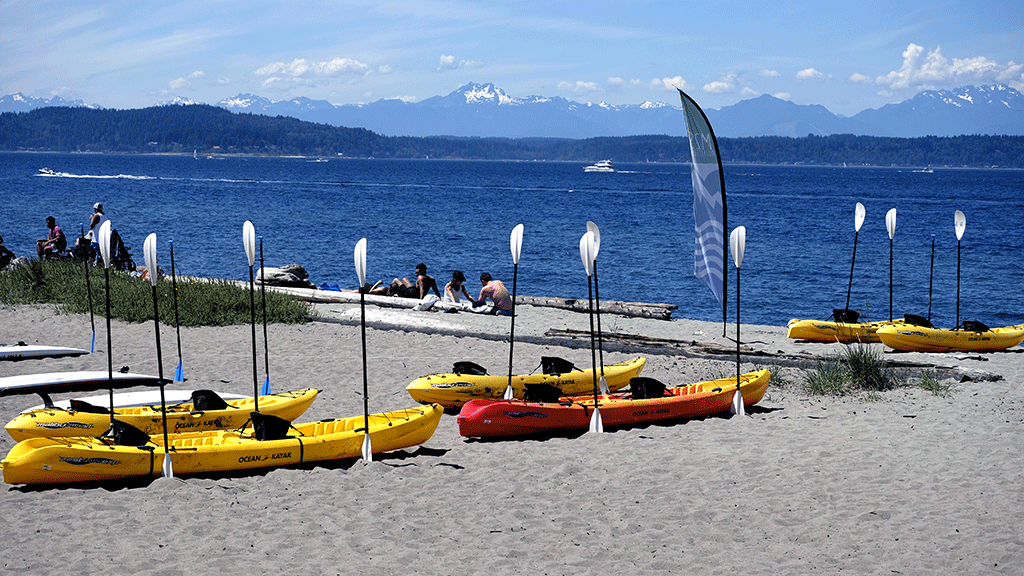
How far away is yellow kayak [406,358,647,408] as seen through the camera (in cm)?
1066

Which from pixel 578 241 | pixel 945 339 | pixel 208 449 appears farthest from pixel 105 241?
pixel 578 241

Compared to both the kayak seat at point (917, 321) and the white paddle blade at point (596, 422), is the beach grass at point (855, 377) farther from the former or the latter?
the white paddle blade at point (596, 422)

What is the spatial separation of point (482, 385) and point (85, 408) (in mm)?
4410

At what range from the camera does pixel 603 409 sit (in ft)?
32.8

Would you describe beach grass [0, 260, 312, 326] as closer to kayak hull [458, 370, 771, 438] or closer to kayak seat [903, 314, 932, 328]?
kayak hull [458, 370, 771, 438]

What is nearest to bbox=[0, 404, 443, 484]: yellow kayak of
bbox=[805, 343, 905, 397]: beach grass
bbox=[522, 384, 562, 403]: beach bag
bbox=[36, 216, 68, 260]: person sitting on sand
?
bbox=[522, 384, 562, 403]: beach bag

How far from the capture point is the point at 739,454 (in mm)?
8961

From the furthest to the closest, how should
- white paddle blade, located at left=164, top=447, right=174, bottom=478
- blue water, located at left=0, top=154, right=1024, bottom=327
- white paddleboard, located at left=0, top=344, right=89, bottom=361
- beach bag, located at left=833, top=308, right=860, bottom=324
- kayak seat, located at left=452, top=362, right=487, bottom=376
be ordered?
blue water, located at left=0, top=154, right=1024, bottom=327 < beach bag, located at left=833, top=308, right=860, bottom=324 < white paddleboard, located at left=0, top=344, right=89, bottom=361 < kayak seat, located at left=452, top=362, right=487, bottom=376 < white paddle blade, located at left=164, top=447, right=174, bottom=478

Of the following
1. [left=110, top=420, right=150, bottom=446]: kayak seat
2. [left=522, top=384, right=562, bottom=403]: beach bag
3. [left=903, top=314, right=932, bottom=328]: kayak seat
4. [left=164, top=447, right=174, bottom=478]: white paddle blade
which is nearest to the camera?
[left=164, top=447, right=174, bottom=478]: white paddle blade

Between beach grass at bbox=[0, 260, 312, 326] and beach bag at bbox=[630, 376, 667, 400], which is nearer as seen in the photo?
beach bag at bbox=[630, 376, 667, 400]

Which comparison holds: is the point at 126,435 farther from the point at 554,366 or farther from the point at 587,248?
the point at 554,366

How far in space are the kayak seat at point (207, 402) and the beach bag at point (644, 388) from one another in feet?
15.3

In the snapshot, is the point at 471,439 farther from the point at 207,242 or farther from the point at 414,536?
the point at 207,242

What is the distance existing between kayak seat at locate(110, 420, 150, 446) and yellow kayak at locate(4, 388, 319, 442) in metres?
0.90
